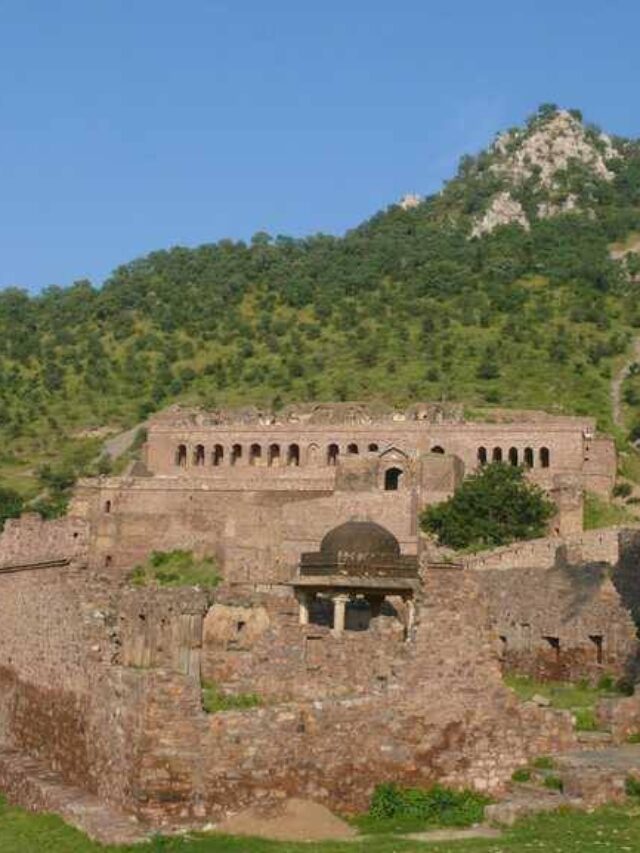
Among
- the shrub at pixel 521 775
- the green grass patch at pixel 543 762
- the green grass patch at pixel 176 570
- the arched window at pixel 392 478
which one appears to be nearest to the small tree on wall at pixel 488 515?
the arched window at pixel 392 478

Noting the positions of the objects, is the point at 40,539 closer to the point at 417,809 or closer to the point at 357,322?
the point at 417,809

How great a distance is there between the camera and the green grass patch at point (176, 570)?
154 ft

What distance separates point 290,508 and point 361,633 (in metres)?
31.1

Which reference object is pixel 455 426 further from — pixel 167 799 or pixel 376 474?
pixel 167 799

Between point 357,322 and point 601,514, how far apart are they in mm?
50654

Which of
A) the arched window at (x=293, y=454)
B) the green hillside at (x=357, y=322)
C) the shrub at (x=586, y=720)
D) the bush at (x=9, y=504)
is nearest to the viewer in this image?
the shrub at (x=586, y=720)

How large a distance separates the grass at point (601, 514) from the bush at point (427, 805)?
107 ft

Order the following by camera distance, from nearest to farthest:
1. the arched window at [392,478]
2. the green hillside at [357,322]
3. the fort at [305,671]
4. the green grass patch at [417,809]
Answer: the fort at [305,671] → the green grass patch at [417,809] → the arched window at [392,478] → the green hillside at [357,322]

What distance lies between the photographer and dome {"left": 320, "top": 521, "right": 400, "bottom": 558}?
26.4 m

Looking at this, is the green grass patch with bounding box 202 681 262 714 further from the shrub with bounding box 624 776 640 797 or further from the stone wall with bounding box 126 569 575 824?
the shrub with bounding box 624 776 640 797

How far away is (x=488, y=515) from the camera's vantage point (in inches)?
1929

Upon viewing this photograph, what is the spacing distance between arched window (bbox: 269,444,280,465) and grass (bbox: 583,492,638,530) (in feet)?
46.7

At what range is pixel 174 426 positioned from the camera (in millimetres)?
64250

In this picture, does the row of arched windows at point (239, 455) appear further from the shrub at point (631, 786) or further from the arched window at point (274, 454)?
the shrub at point (631, 786)
